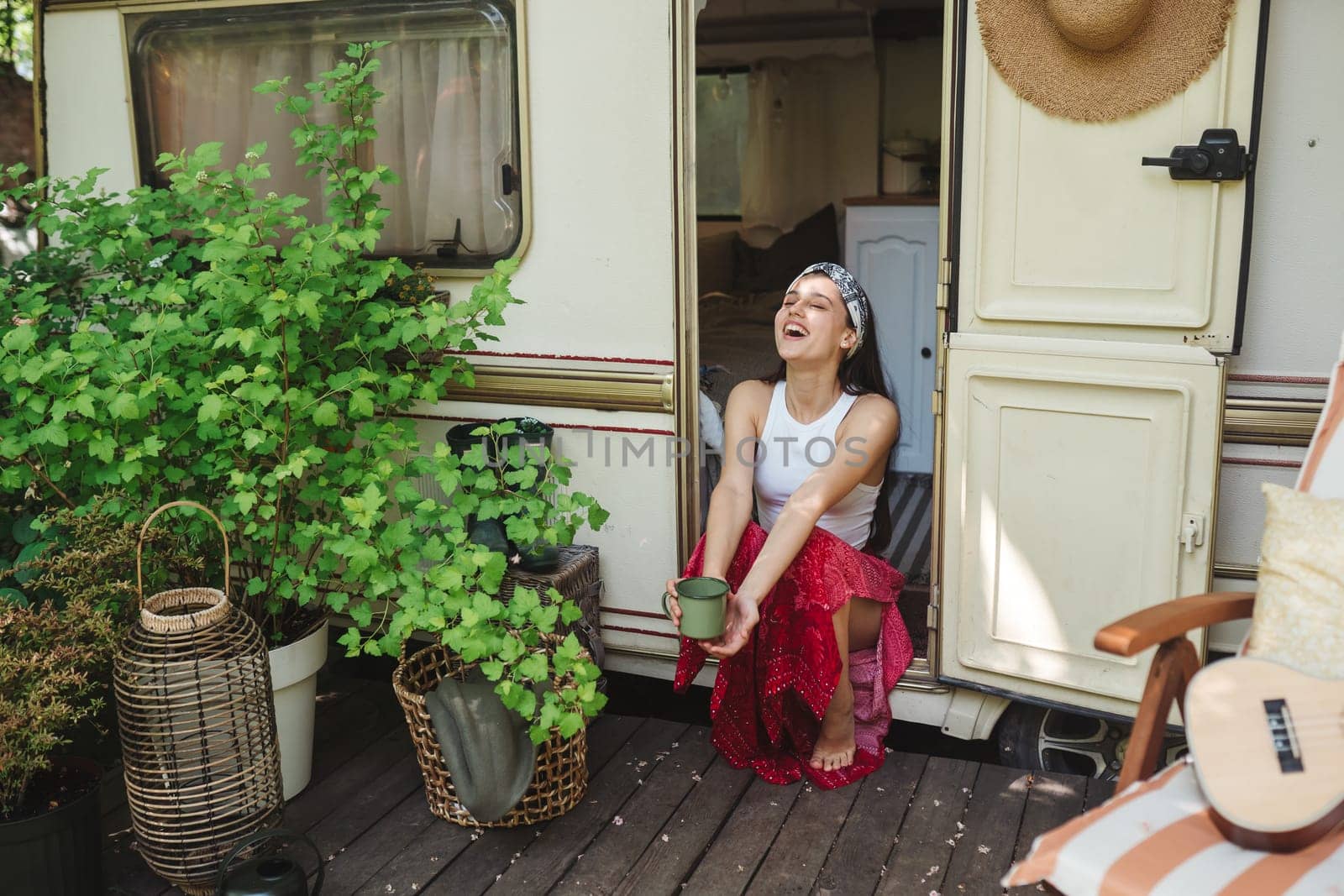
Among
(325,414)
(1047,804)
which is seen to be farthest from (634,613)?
(1047,804)

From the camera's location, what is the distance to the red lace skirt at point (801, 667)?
3.08 m

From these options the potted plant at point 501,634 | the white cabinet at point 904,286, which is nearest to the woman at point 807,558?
the potted plant at point 501,634

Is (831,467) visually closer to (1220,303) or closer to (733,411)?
(733,411)

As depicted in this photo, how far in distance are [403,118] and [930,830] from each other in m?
2.65

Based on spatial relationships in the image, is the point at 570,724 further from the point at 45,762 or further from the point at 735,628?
the point at 45,762

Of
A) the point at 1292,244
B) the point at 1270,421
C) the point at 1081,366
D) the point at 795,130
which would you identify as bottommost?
the point at 1270,421

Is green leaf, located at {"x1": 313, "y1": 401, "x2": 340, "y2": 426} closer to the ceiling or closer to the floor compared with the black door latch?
closer to the floor

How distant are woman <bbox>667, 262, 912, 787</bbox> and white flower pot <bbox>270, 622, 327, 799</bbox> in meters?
0.99

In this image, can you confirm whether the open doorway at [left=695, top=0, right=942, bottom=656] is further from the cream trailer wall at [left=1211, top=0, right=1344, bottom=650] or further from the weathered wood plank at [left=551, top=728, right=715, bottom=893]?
the cream trailer wall at [left=1211, top=0, right=1344, bottom=650]

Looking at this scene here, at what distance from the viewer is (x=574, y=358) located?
12.0ft

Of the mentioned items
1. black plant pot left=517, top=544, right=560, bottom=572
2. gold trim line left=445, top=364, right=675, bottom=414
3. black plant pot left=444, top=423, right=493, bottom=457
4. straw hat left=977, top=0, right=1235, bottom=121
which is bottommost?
black plant pot left=517, top=544, right=560, bottom=572

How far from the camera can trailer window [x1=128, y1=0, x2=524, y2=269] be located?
3.68m

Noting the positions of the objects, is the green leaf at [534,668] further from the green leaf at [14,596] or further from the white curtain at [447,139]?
the white curtain at [447,139]

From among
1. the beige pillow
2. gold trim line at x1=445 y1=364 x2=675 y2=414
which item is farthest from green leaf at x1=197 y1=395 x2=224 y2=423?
the beige pillow
